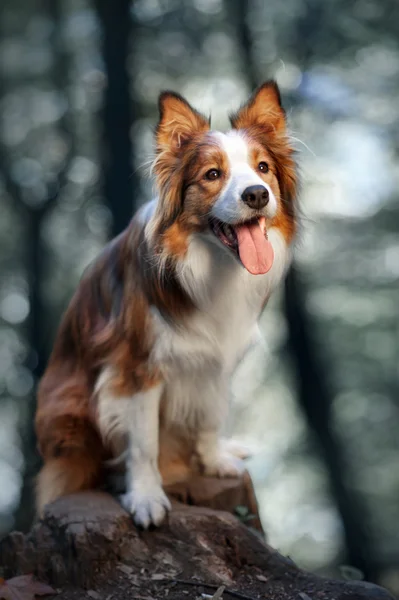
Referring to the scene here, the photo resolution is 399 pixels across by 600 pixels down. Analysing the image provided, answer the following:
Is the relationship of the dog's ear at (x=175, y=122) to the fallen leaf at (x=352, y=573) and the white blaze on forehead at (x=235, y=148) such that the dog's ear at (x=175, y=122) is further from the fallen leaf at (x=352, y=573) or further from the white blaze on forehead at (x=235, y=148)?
the fallen leaf at (x=352, y=573)

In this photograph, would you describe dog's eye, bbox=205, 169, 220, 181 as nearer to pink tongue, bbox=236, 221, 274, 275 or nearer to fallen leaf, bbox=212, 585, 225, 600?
pink tongue, bbox=236, 221, 274, 275

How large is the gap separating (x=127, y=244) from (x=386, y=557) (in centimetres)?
339

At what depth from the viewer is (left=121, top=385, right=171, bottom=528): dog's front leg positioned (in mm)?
2520

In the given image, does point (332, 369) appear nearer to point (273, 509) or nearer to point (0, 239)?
point (273, 509)

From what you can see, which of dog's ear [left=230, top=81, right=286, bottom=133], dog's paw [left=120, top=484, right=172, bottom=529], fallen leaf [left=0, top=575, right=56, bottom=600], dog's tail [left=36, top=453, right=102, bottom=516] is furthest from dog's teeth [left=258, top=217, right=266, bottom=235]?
fallen leaf [left=0, top=575, right=56, bottom=600]

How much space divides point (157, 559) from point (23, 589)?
0.44 metres

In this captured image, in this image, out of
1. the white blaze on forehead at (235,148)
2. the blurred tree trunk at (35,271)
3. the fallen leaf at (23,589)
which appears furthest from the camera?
the blurred tree trunk at (35,271)

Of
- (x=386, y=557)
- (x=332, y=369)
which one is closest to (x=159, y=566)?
(x=332, y=369)

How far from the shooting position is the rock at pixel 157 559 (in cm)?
222

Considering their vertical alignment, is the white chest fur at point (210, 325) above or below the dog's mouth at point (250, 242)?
below

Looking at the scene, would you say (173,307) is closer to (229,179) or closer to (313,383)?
(229,179)

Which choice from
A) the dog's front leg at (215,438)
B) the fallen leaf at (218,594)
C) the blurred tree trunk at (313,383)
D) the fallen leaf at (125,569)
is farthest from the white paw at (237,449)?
the blurred tree trunk at (313,383)

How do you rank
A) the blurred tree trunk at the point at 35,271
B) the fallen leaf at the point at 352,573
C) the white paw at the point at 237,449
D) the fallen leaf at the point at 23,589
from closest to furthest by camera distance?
the fallen leaf at the point at 23,589 → the fallen leaf at the point at 352,573 → the white paw at the point at 237,449 → the blurred tree trunk at the point at 35,271

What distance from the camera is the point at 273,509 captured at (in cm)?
514
